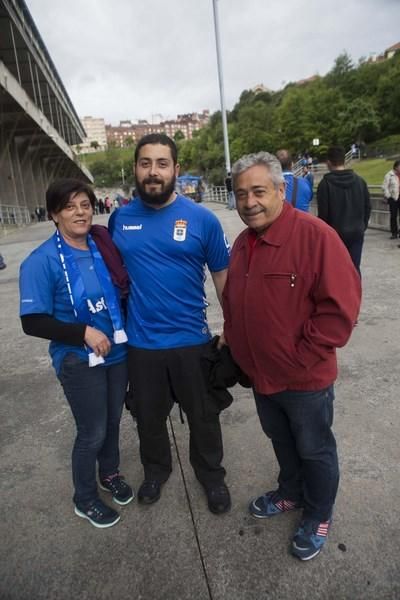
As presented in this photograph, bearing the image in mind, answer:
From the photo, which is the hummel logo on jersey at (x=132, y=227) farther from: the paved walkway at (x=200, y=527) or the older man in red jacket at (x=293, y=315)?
the paved walkway at (x=200, y=527)

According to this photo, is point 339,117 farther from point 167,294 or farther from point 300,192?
point 167,294

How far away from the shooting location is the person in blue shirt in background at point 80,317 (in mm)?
2061

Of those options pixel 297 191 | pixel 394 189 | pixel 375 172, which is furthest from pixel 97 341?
pixel 375 172

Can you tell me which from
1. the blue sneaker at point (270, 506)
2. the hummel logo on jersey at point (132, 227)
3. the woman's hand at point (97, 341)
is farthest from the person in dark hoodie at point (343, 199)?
the woman's hand at point (97, 341)

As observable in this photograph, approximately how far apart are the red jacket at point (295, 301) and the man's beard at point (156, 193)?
0.57 metres

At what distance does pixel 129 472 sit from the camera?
9.37ft

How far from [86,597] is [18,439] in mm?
1621

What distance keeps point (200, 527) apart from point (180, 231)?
1.63 meters

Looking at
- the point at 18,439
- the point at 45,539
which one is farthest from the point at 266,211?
the point at 18,439

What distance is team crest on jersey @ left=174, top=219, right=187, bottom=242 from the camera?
2.30 m

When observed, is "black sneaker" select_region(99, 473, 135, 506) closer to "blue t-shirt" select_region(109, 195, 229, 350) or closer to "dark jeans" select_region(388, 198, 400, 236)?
"blue t-shirt" select_region(109, 195, 229, 350)

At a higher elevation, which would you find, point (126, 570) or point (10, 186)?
point (10, 186)

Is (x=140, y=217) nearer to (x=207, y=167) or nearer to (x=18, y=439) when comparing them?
(x=18, y=439)

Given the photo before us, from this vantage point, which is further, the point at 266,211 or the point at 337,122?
the point at 337,122
